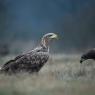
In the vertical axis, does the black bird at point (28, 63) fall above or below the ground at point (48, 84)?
above

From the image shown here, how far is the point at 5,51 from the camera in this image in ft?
A: 95.2

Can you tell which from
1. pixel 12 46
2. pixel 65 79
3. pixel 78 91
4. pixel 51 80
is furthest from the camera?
pixel 12 46

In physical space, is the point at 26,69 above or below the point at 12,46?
below

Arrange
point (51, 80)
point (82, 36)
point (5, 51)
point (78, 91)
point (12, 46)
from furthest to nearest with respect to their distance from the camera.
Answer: point (82, 36)
point (12, 46)
point (5, 51)
point (51, 80)
point (78, 91)

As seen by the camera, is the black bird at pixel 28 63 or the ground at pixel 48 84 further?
the black bird at pixel 28 63

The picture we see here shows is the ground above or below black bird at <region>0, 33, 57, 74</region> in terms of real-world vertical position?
below

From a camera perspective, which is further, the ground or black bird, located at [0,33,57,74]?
black bird, located at [0,33,57,74]

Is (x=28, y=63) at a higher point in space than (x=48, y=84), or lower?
higher

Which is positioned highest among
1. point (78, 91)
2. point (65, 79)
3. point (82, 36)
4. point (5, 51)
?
point (82, 36)

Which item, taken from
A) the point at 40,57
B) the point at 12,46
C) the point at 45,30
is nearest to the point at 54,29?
the point at 45,30

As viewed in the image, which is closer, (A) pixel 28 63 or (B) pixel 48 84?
(B) pixel 48 84

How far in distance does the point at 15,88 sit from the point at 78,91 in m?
1.14

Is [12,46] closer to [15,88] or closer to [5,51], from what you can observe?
[5,51]

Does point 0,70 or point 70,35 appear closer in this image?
point 0,70
